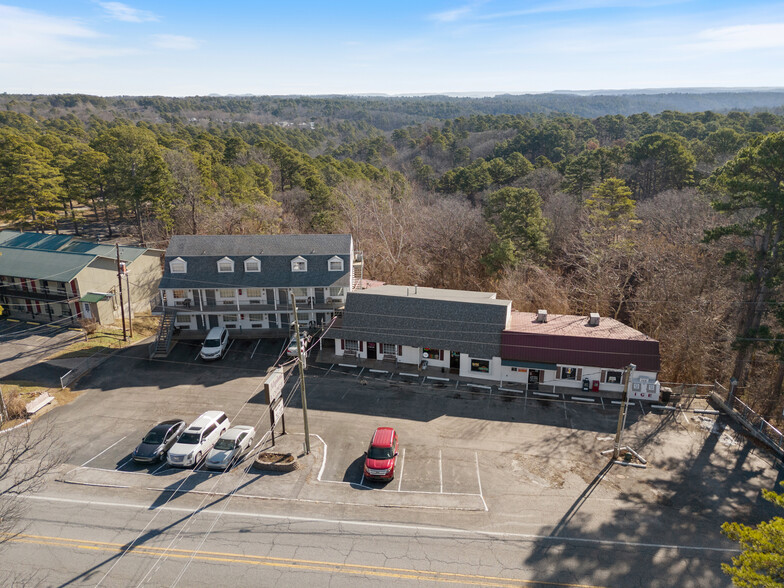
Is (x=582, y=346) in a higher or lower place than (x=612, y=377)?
higher

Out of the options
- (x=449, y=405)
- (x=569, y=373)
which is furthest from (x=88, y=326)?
(x=569, y=373)

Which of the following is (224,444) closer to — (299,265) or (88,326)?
(299,265)

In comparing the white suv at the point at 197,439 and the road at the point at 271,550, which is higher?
the white suv at the point at 197,439

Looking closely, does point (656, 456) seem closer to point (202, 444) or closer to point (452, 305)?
point (452, 305)

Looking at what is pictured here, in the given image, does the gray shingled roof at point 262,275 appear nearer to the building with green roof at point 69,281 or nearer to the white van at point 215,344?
→ the white van at point 215,344

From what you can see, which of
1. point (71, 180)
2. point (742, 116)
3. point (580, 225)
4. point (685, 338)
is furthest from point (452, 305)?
point (742, 116)

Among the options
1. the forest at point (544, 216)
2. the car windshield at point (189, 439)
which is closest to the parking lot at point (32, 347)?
the car windshield at point (189, 439)
